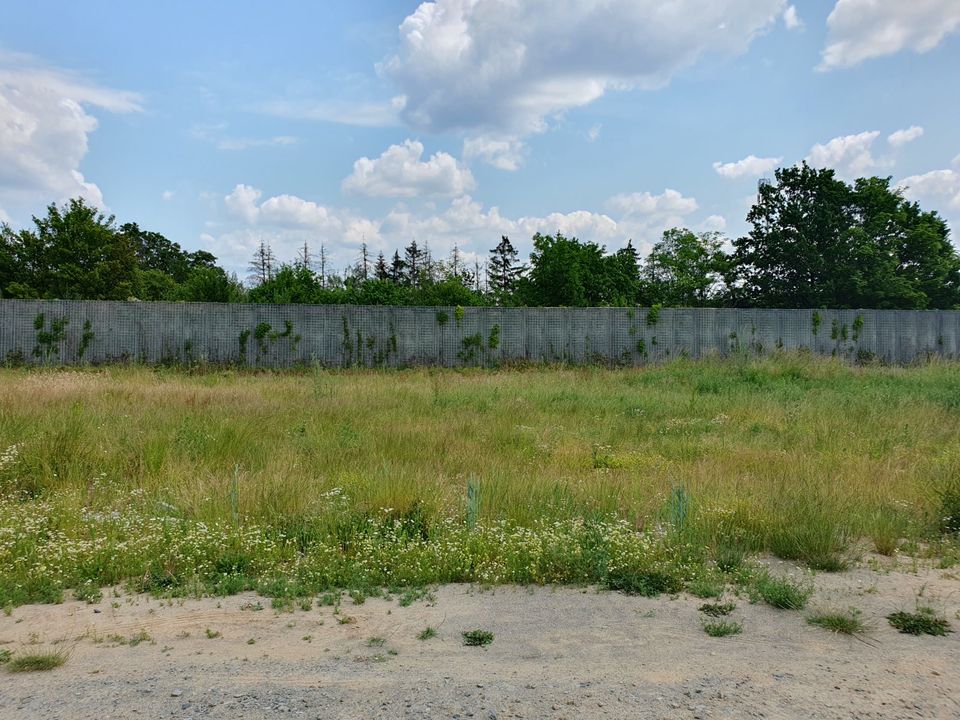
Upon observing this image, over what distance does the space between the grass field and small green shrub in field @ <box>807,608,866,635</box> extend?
0.74 metres

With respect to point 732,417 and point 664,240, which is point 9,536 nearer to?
point 732,417

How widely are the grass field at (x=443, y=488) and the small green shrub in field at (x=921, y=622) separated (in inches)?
35.2

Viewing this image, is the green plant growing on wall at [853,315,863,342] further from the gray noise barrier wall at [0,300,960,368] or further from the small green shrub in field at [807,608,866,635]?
the small green shrub in field at [807,608,866,635]

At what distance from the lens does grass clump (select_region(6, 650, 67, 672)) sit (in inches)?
143

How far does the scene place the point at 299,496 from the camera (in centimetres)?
641

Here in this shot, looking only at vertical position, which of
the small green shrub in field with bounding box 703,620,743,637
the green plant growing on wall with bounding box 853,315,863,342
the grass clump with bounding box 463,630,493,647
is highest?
the green plant growing on wall with bounding box 853,315,863,342

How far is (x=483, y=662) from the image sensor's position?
377 centimetres

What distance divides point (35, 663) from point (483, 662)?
2338 mm

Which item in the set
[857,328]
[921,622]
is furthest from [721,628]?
[857,328]

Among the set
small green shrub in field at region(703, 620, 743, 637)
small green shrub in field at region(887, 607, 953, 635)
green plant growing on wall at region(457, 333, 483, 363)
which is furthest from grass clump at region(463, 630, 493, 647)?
green plant growing on wall at region(457, 333, 483, 363)

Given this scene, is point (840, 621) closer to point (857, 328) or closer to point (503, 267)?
point (857, 328)

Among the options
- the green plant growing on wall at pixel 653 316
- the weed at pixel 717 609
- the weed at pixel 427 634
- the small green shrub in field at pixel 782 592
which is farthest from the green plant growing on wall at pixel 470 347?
the weed at pixel 427 634

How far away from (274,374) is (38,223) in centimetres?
2466

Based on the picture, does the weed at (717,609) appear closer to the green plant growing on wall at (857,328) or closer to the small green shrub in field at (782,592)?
the small green shrub in field at (782,592)
